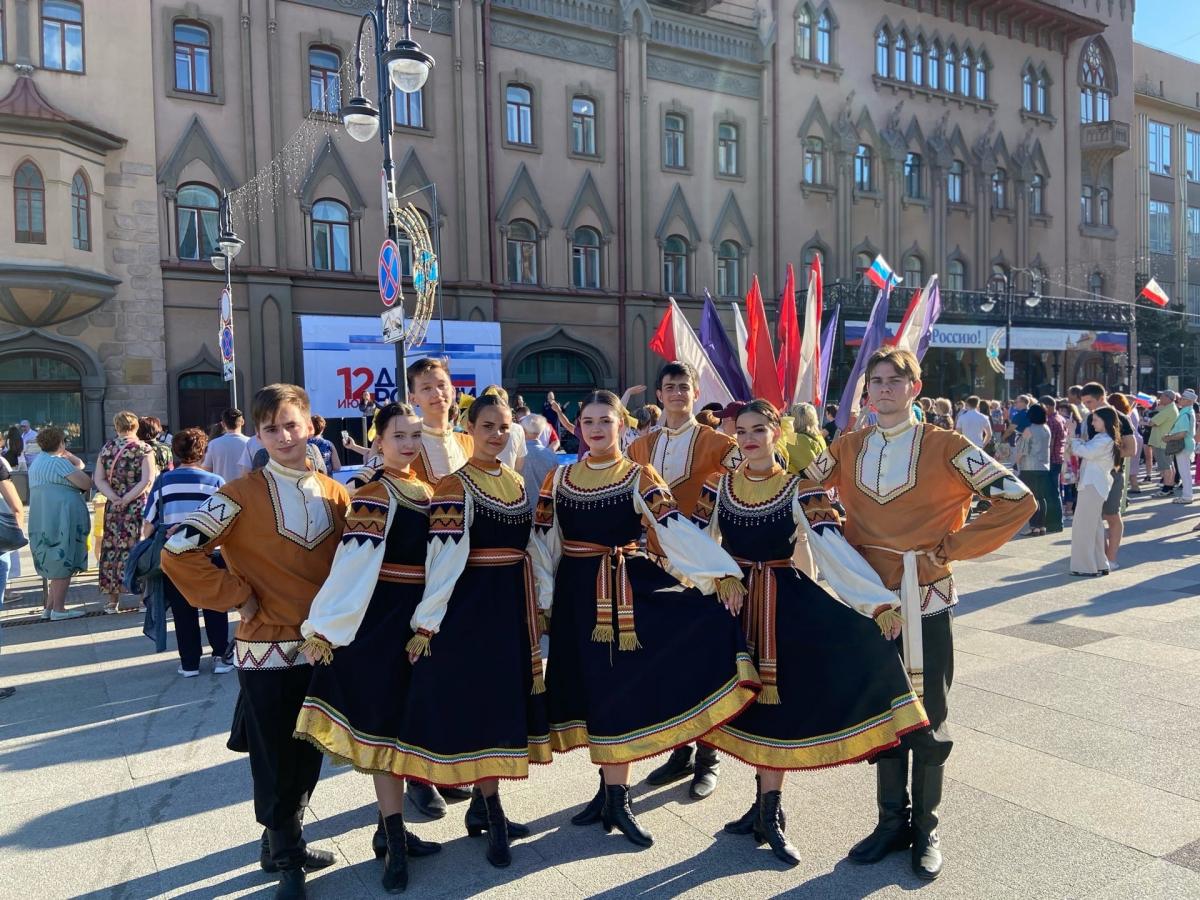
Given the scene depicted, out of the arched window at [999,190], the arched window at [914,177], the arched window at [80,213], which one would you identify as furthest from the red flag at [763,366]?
the arched window at [999,190]

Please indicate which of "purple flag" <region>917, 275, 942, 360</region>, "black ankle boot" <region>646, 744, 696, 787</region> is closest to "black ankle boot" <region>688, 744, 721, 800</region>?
"black ankle boot" <region>646, 744, 696, 787</region>

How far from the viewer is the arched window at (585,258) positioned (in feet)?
78.1

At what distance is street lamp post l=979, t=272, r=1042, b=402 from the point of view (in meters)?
26.7

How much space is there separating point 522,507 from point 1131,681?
455 centimetres

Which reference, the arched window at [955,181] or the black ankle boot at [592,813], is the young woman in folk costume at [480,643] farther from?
the arched window at [955,181]

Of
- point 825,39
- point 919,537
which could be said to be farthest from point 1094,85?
point 919,537

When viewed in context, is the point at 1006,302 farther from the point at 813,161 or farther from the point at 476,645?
the point at 476,645

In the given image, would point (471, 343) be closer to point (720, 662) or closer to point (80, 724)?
point (80, 724)

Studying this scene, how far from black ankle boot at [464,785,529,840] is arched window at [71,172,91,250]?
17.3 metres

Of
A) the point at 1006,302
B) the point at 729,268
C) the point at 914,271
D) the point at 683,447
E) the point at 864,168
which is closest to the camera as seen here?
the point at 683,447

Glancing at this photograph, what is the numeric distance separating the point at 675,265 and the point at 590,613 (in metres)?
22.3

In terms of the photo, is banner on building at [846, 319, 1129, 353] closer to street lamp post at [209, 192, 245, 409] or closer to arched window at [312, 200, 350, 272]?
arched window at [312, 200, 350, 272]

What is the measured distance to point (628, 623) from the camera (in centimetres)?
394

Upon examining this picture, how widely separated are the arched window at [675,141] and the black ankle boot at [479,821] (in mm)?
22971
